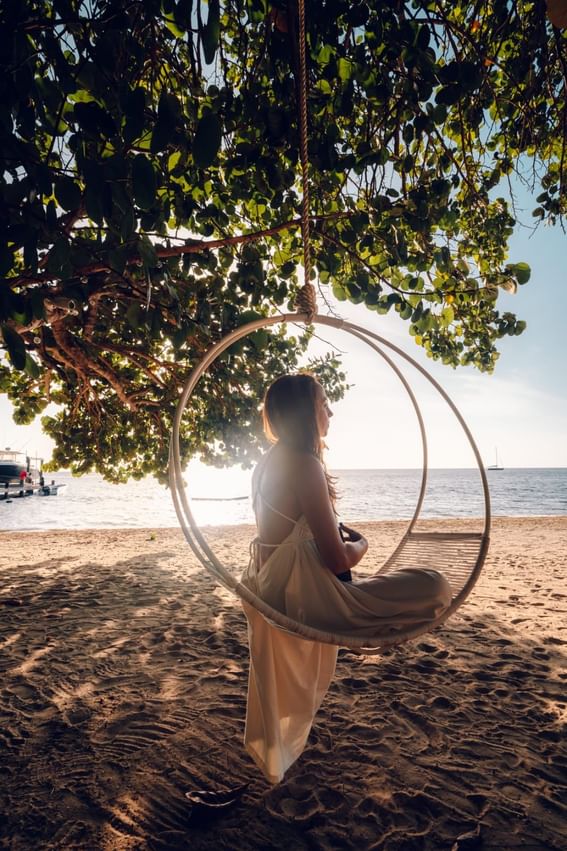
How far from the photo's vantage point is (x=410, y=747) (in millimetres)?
2518

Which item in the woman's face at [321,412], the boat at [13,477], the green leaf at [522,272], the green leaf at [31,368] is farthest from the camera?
the boat at [13,477]

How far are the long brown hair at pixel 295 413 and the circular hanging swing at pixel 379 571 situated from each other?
32cm

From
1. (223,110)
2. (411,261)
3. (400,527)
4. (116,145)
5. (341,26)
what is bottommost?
(400,527)

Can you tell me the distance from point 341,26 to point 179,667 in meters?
4.54

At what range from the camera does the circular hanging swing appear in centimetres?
191

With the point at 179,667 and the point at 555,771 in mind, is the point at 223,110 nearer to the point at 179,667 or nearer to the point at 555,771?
the point at 179,667

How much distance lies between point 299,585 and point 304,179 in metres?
1.82

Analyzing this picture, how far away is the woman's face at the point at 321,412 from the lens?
2.25 meters

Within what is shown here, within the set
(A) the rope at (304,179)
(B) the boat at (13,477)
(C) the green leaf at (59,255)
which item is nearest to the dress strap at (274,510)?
(A) the rope at (304,179)

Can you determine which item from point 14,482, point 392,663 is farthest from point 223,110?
point 14,482

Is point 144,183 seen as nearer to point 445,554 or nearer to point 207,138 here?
point 207,138

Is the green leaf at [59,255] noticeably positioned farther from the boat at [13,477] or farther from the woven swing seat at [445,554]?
the boat at [13,477]

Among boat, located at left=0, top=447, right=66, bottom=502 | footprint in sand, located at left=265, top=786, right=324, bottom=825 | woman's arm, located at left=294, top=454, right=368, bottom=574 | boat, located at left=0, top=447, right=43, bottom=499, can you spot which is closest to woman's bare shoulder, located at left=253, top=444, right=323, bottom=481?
woman's arm, located at left=294, top=454, right=368, bottom=574

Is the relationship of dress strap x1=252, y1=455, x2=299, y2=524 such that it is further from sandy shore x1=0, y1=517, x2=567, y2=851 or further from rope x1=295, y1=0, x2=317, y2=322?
sandy shore x1=0, y1=517, x2=567, y2=851
